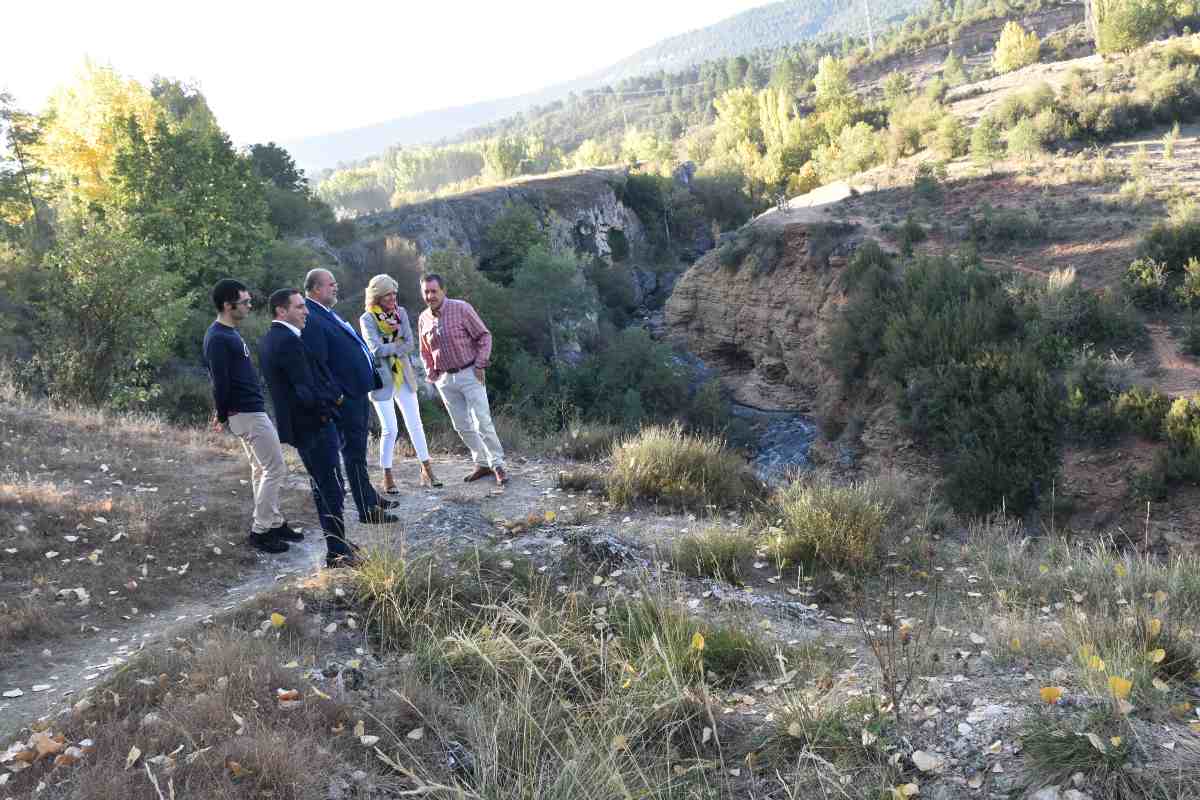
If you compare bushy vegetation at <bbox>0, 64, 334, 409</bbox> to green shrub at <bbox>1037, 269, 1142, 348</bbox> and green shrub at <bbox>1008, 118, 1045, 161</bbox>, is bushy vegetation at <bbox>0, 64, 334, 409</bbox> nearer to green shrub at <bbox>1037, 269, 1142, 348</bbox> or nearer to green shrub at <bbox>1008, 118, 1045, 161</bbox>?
green shrub at <bbox>1037, 269, 1142, 348</bbox>

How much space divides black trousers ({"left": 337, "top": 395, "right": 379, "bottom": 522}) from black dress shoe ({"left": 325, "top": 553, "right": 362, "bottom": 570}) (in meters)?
0.59

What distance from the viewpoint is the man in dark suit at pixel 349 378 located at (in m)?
5.24

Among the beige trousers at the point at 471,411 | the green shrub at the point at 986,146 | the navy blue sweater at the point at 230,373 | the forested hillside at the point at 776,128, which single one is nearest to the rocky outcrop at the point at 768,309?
the green shrub at the point at 986,146

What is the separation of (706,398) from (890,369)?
23.7 feet

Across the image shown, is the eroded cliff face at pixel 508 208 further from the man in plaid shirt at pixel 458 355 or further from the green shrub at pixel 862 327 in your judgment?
the man in plaid shirt at pixel 458 355

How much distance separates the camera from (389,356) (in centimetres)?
665

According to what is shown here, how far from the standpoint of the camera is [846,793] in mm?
2348

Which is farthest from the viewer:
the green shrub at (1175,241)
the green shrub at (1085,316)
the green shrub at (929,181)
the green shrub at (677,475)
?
the green shrub at (929,181)

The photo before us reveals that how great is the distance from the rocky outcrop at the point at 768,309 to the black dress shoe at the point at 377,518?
55.4ft

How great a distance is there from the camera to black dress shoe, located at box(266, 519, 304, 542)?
5758 millimetres

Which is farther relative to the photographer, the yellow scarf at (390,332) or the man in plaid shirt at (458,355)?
the man in plaid shirt at (458,355)

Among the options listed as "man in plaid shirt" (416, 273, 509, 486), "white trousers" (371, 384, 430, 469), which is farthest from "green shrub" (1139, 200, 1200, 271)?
"white trousers" (371, 384, 430, 469)

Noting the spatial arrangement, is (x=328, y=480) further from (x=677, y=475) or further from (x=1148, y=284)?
(x=1148, y=284)

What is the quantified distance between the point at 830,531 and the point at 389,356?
4038 mm
